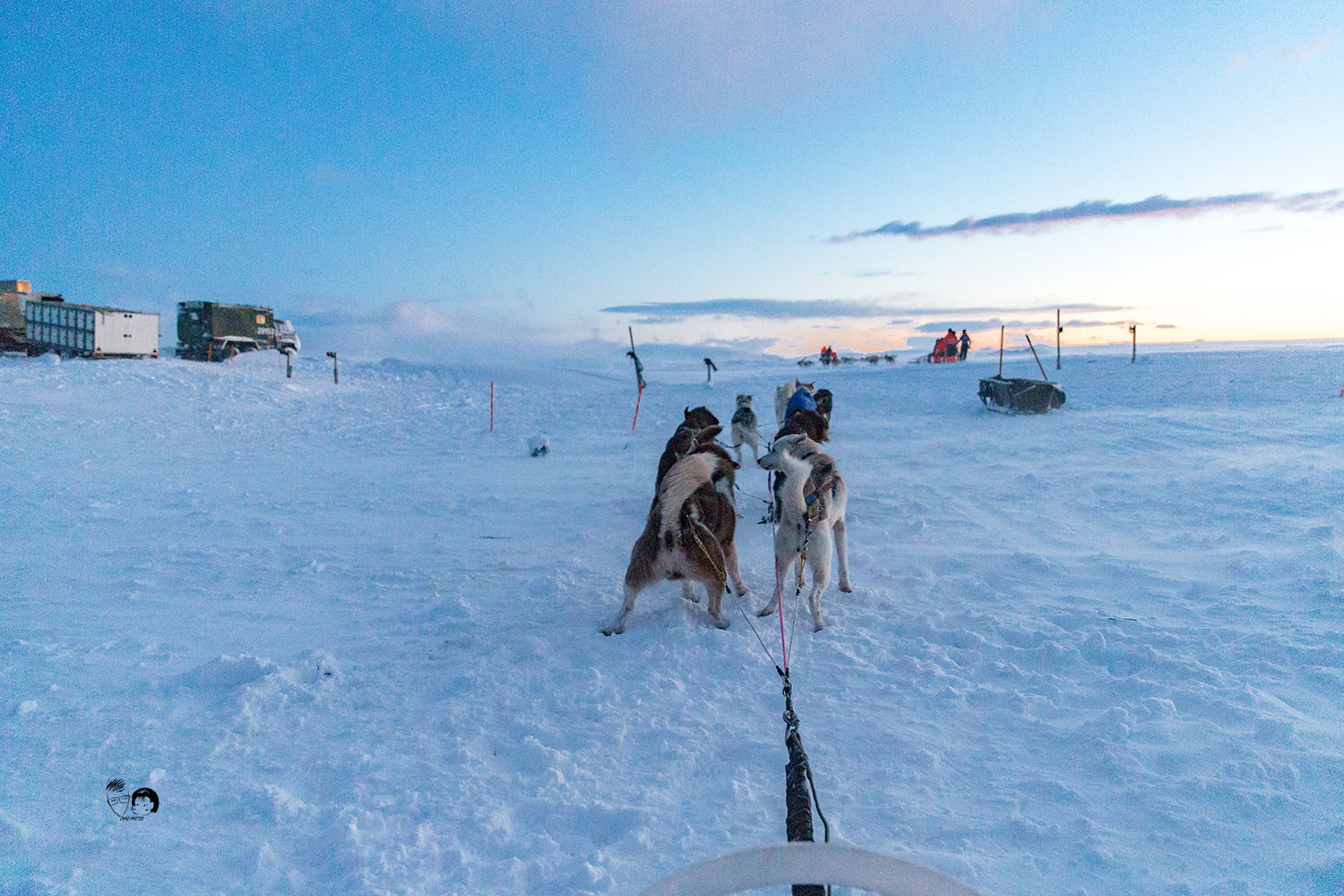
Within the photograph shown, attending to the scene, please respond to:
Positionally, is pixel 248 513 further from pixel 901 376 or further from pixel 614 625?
pixel 901 376

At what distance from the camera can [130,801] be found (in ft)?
8.57

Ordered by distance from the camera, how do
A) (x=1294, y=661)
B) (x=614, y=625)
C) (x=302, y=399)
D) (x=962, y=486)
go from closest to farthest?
1. (x=1294, y=661)
2. (x=614, y=625)
3. (x=962, y=486)
4. (x=302, y=399)

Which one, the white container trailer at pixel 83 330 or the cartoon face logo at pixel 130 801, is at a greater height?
the white container trailer at pixel 83 330

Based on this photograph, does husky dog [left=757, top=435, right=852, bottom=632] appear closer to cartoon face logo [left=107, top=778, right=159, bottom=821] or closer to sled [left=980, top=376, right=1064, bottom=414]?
cartoon face logo [left=107, top=778, right=159, bottom=821]

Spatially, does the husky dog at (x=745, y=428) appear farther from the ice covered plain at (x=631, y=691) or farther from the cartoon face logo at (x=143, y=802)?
the cartoon face logo at (x=143, y=802)

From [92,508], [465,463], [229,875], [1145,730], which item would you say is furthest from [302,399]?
[1145,730]

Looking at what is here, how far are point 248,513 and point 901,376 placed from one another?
879 inches

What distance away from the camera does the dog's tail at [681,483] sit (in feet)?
13.8

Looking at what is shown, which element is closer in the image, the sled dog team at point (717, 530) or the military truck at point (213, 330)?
the sled dog team at point (717, 530)

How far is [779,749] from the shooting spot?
305 centimetres

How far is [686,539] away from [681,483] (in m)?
0.39

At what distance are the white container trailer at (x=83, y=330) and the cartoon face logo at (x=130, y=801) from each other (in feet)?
84.3

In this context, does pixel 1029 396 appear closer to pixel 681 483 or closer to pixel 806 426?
pixel 806 426

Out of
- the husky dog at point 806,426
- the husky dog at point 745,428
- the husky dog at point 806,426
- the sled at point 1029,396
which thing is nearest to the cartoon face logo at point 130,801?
the husky dog at point 806,426
